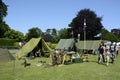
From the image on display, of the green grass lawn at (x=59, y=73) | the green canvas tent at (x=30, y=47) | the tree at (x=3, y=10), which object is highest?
the tree at (x=3, y=10)

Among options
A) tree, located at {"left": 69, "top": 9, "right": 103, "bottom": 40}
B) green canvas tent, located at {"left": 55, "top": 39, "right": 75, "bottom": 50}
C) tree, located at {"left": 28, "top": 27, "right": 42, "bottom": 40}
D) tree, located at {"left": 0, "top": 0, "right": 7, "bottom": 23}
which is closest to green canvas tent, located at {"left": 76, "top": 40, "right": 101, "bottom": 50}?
green canvas tent, located at {"left": 55, "top": 39, "right": 75, "bottom": 50}

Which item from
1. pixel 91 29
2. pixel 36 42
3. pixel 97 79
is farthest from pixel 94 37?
pixel 97 79

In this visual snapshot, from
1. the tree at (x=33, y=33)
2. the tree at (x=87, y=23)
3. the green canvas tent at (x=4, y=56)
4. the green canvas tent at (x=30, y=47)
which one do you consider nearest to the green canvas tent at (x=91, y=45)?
the green canvas tent at (x=30, y=47)

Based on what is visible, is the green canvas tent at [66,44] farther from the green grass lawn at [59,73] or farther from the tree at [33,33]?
the tree at [33,33]

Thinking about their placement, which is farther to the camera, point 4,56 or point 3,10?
point 3,10

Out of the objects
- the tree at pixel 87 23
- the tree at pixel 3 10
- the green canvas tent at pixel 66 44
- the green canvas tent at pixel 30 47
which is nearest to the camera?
the green canvas tent at pixel 30 47

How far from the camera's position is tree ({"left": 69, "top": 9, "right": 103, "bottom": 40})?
6494 centimetres

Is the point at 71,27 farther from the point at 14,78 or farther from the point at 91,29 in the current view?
the point at 14,78

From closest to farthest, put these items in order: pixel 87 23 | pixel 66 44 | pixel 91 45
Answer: pixel 66 44, pixel 91 45, pixel 87 23

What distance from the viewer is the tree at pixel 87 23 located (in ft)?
213

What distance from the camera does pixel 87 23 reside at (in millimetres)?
65312

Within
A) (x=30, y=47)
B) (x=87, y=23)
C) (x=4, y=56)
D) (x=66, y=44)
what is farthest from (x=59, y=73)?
(x=87, y=23)

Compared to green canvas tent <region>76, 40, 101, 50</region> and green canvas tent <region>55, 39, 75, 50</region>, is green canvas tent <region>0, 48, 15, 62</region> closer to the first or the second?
green canvas tent <region>55, 39, 75, 50</region>

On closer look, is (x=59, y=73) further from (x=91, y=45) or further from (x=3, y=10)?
(x=3, y=10)
